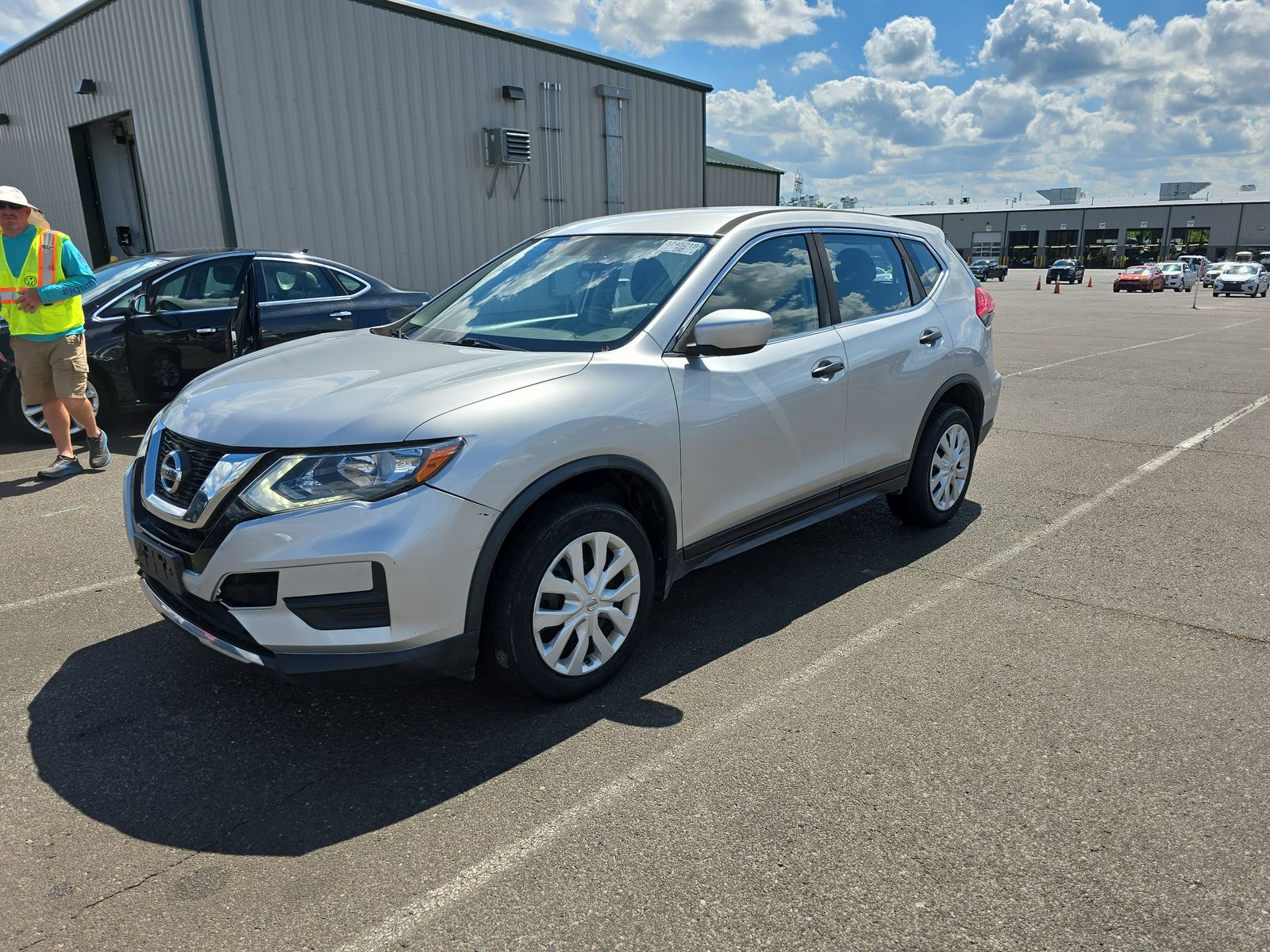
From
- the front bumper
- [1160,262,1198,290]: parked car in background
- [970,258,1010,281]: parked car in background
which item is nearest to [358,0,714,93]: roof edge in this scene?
the front bumper

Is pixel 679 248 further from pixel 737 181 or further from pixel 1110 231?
pixel 1110 231

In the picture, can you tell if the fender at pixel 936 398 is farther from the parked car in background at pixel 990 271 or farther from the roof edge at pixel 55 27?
the parked car in background at pixel 990 271

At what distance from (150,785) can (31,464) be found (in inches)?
208

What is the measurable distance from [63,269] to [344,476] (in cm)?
474

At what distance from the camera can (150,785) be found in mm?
2760

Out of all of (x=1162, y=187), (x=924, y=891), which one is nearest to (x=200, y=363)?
(x=924, y=891)

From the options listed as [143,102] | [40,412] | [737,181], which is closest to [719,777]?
[40,412]

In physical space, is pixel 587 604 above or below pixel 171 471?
below

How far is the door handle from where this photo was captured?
4012 millimetres

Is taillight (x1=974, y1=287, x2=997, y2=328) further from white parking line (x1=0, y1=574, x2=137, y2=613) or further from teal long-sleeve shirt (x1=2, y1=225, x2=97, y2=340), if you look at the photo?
teal long-sleeve shirt (x1=2, y1=225, x2=97, y2=340)

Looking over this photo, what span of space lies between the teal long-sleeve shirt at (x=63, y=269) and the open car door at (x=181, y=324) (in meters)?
1.32

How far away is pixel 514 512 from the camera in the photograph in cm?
287

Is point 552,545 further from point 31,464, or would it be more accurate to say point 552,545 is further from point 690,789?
point 31,464

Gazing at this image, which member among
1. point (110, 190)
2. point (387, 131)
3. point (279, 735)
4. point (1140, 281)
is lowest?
point (1140, 281)
